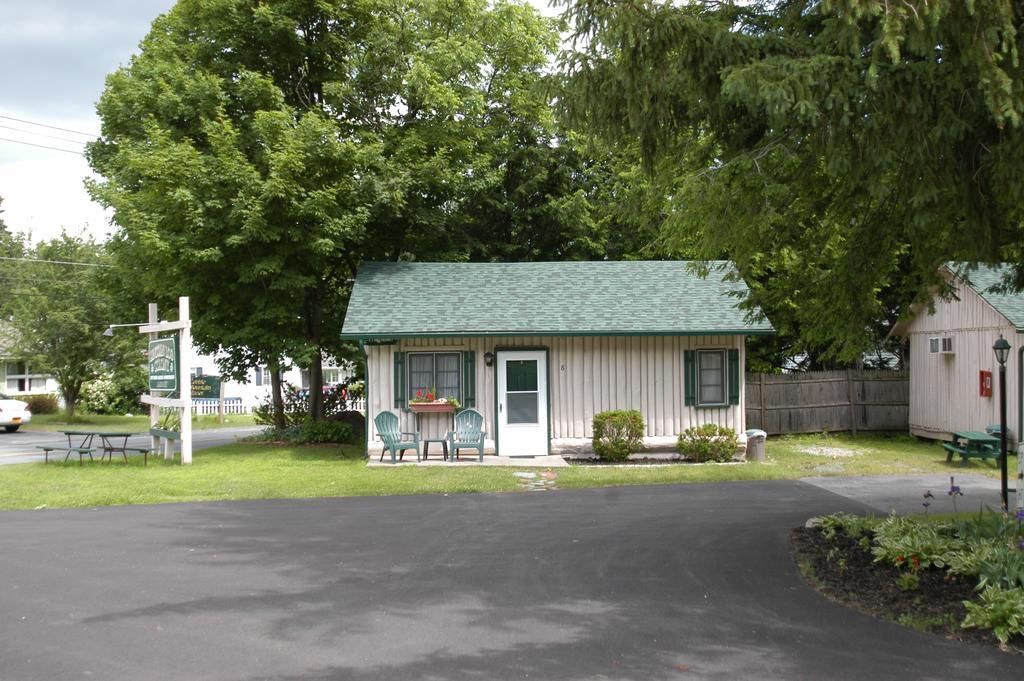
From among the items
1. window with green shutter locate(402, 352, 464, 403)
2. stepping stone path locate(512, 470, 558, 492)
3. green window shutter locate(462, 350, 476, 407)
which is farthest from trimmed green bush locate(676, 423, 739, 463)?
window with green shutter locate(402, 352, 464, 403)

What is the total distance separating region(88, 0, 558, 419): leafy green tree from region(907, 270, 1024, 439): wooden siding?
10.9 meters

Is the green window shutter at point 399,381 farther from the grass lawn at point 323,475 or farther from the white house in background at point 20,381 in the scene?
the white house in background at point 20,381

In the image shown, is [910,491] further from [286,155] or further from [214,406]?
[214,406]

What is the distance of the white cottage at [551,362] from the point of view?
17.0 meters

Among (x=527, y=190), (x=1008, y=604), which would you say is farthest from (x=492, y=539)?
(x=527, y=190)

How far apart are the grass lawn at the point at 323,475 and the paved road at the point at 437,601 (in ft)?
5.63

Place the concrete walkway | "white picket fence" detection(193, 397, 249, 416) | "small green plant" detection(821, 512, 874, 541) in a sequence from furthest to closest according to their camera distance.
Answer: "white picket fence" detection(193, 397, 249, 416) < the concrete walkway < "small green plant" detection(821, 512, 874, 541)

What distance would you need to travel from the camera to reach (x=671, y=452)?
686 inches

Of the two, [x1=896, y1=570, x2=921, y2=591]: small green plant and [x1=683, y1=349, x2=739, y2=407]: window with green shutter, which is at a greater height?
[x1=683, y1=349, x2=739, y2=407]: window with green shutter

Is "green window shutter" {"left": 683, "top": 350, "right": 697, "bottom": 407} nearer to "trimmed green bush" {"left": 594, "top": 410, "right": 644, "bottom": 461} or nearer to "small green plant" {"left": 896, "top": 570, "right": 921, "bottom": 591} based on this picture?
"trimmed green bush" {"left": 594, "top": 410, "right": 644, "bottom": 461}

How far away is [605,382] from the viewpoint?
17453mm

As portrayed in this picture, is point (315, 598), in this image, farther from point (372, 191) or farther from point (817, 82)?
point (372, 191)

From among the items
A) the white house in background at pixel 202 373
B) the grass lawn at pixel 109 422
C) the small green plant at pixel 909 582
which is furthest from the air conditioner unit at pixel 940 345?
the white house in background at pixel 202 373

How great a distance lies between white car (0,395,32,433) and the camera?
27.5m
